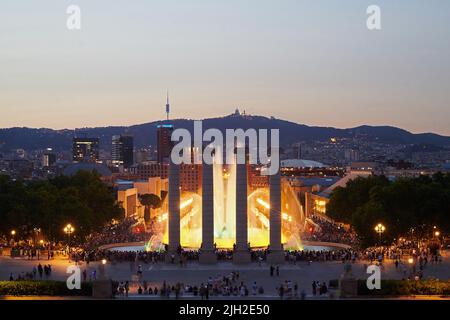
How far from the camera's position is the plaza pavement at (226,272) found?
47.9 metres

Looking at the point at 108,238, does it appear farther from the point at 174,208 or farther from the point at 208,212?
the point at 208,212

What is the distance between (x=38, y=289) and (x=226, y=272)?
1425 centimetres

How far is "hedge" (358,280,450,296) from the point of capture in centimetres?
4066

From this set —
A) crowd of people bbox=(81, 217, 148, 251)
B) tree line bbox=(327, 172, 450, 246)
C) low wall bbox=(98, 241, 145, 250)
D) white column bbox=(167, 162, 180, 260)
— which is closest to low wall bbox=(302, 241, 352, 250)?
tree line bbox=(327, 172, 450, 246)

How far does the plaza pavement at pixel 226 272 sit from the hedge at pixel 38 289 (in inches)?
135

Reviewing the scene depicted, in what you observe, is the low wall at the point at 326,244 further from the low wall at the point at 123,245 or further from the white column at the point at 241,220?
the low wall at the point at 123,245

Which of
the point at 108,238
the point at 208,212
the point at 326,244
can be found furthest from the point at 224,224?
the point at 108,238

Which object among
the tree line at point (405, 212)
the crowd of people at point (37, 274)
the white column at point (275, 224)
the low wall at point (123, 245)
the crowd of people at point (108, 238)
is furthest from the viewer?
the crowd of people at point (108, 238)

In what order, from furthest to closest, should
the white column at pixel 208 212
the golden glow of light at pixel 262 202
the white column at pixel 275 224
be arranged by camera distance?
the golden glow of light at pixel 262 202 → the white column at pixel 208 212 → the white column at pixel 275 224

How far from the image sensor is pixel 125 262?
56.9 m

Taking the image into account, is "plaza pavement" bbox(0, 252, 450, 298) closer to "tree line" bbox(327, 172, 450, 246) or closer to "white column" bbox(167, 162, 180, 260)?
"white column" bbox(167, 162, 180, 260)

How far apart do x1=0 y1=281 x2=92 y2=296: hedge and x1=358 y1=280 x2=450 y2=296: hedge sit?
45.1 feet

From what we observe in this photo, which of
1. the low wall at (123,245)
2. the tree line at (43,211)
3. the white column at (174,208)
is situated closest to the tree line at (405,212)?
the white column at (174,208)

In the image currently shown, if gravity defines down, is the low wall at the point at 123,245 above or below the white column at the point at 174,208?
below
